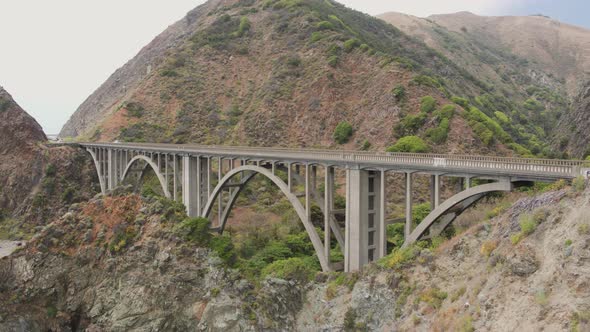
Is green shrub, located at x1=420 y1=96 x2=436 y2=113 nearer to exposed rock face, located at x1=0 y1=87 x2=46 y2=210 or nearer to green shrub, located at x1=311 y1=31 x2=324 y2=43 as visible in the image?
green shrub, located at x1=311 y1=31 x2=324 y2=43

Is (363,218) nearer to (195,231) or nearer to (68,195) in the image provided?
(195,231)

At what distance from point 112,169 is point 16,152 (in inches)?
686

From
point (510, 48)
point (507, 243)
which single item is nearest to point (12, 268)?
point (507, 243)

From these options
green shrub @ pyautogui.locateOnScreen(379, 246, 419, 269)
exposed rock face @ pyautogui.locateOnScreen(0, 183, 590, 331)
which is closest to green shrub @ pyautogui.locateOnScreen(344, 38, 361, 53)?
exposed rock face @ pyautogui.locateOnScreen(0, 183, 590, 331)

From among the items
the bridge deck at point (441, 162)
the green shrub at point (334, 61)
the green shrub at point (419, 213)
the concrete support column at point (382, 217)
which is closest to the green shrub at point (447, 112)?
the green shrub at point (419, 213)

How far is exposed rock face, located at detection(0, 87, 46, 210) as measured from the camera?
2319 inches

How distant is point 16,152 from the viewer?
62594 millimetres

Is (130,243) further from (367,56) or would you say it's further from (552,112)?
(552,112)

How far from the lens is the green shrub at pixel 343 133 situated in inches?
2140

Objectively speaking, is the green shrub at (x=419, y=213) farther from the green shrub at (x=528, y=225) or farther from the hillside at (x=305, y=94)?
the green shrub at (x=528, y=225)

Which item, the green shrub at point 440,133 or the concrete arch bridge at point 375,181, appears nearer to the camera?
the concrete arch bridge at point 375,181

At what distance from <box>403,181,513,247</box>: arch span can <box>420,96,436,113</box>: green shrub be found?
29886 mm

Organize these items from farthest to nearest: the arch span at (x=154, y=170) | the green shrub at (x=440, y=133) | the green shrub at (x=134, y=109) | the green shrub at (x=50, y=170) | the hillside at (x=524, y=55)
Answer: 1. the hillside at (x=524, y=55)
2. the green shrub at (x=134, y=109)
3. the green shrub at (x=50, y=170)
4. the green shrub at (x=440, y=133)
5. the arch span at (x=154, y=170)

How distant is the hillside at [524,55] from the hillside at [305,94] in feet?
16.8
